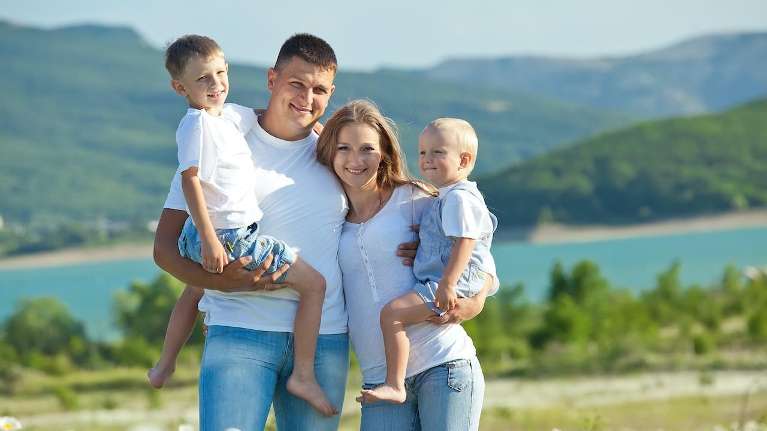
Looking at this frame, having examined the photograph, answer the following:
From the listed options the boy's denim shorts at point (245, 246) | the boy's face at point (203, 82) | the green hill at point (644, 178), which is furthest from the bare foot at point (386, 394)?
the green hill at point (644, 178)

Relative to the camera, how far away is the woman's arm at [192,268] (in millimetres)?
3982

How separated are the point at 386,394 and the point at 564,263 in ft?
272

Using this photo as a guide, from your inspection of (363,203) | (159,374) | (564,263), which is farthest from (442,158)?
(564,263)

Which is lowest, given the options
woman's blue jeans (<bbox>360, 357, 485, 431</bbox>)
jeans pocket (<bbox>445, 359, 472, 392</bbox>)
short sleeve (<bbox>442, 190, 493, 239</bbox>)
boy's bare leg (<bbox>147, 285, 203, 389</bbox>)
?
woman's blue jeans (<bbox>360, 357, 485, 431</bbox>)

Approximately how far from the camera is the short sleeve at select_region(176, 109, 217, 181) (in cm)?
396

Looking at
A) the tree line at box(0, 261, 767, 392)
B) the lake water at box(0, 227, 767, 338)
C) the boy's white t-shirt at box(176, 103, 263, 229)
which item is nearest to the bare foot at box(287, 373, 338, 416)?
the boy's white t-shirt at box(176, 103, 263, 229)

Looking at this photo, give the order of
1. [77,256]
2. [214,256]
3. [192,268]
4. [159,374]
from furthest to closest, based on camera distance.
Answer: [77,256] < [159,374] < [192,268] < [214,256]

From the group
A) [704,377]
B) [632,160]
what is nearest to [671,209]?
[632,160]

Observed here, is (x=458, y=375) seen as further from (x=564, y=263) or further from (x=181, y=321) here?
(x=564, y=263)

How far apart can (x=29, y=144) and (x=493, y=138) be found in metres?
55.2

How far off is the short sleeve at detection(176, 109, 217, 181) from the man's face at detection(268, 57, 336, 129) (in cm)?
32

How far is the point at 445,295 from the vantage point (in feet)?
13.3

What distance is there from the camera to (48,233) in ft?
325

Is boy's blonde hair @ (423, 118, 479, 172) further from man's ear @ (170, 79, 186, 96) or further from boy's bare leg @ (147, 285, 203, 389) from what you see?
boy's bare leg @ (147, 285, 203, 389)
